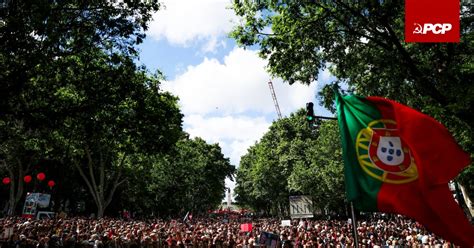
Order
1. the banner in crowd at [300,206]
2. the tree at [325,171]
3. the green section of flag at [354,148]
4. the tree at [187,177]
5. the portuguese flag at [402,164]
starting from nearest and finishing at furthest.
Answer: the portuguese flag at [402,164] < the green section of flag at [354,148] < the banner in crowd at [300,206] < the tree at [325,171] < the tree at [187,177]

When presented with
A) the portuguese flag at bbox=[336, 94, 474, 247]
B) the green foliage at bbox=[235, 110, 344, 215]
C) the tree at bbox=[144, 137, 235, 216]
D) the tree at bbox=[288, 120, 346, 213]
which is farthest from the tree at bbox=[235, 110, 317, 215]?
the portuguese flag at bbox=[336, 94, 474, 247]

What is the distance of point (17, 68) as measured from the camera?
1222cm

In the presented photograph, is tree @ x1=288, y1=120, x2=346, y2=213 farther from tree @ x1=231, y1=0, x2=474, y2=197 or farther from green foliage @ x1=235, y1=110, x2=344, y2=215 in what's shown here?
tree @ x1=231, y1=0, x2=474, y2=197

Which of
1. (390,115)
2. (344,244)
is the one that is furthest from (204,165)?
(390,115)

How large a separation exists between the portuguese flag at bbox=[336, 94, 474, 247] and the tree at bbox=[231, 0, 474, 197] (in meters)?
5.34

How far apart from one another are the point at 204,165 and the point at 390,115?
2677 inches

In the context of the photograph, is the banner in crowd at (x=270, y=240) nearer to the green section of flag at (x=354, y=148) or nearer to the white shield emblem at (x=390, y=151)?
the green section of flag at (x=354, y=148)

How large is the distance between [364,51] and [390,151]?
30.3ft

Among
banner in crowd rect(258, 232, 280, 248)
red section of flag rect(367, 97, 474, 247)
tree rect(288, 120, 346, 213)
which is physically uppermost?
tree rect(288, 120, 346, 213)

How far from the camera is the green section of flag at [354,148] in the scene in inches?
231

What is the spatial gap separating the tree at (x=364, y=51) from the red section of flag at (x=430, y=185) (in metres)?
5.29

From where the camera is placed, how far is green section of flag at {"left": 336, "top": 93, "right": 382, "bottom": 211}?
5.86 metres

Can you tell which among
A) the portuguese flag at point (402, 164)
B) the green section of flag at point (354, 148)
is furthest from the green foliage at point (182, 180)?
the portuguese flag at point (402, 164)

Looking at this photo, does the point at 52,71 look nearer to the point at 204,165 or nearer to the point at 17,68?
the point at 17,68
